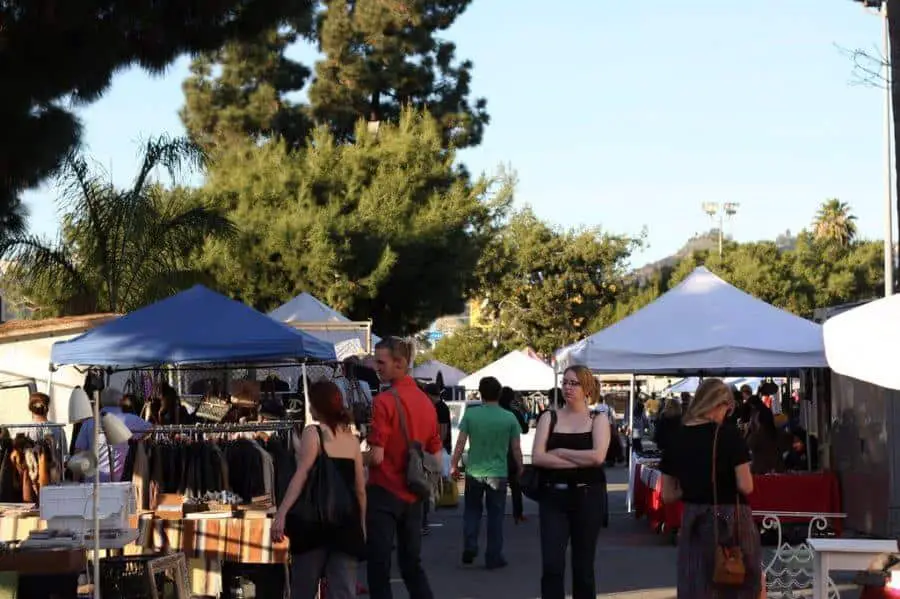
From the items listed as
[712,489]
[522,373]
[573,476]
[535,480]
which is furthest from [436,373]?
[712,489]

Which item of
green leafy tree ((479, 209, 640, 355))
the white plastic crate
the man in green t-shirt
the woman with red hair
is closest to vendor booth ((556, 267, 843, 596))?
the man in green t-shirt

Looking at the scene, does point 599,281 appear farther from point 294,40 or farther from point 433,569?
point 433,569

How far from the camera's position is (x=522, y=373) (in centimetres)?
3878

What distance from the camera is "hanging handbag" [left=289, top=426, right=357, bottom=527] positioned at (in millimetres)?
8328

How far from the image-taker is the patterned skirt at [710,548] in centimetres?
845

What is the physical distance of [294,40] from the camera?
137 feet

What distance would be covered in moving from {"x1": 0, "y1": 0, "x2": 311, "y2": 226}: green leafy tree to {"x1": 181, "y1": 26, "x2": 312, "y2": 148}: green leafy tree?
2825cm

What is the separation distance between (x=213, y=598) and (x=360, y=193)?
1075 inches

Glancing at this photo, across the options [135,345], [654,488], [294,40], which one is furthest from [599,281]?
[135,345]

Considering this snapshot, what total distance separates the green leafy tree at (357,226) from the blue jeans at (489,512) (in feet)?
68.8

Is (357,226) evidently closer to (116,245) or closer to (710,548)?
(116,245)

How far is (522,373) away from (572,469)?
29165mm

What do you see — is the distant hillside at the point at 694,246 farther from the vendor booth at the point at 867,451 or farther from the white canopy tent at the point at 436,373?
the vendor booth at the point at 867,451

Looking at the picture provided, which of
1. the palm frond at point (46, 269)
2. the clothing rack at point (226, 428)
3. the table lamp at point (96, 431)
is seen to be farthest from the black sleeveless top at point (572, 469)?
the palm frond at point (46, 269)
